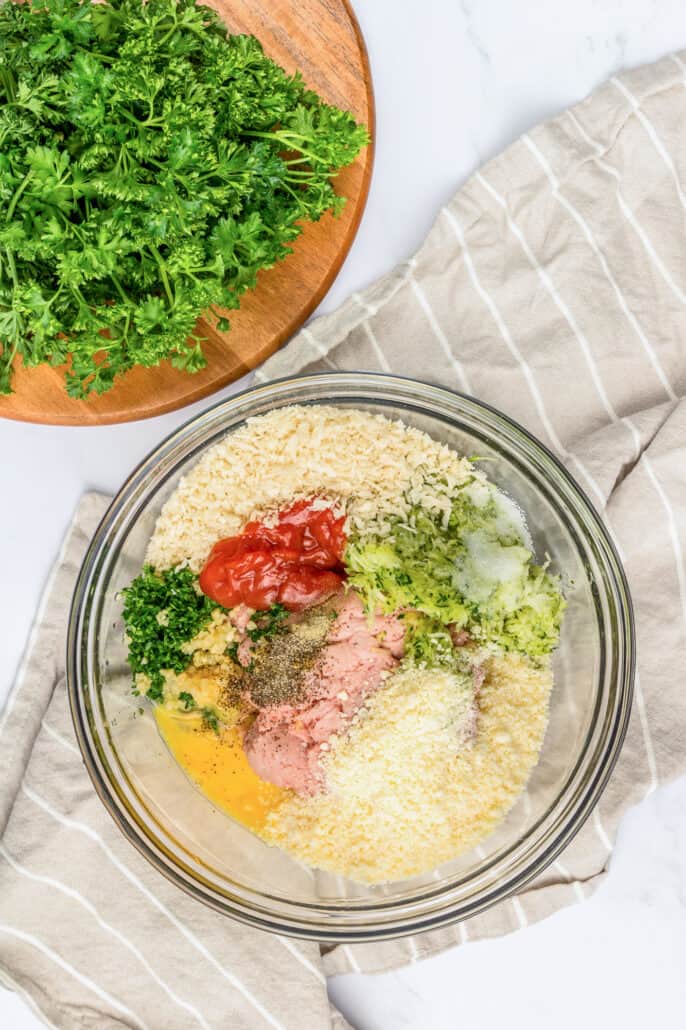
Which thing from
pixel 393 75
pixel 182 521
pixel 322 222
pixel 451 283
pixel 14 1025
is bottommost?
pixel 14 1025

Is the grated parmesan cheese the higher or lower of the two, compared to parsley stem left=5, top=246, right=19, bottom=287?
lower

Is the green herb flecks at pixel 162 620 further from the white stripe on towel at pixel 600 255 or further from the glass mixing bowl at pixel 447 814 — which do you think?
the white stripe on towel at pixel 600 255

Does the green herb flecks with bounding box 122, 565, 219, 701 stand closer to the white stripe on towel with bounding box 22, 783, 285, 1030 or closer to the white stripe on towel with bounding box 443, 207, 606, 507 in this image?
the white stripe on towel with bounding box 22, 783, 285, 1030

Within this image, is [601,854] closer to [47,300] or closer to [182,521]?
[182,521]

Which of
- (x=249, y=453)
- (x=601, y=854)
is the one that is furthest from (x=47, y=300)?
(x=601, y=854)

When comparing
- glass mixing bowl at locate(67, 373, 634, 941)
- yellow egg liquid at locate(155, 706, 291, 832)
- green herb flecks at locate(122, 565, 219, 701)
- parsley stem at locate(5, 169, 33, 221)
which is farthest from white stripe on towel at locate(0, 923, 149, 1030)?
parsley stem at locate(5, 169, 33, 221)
